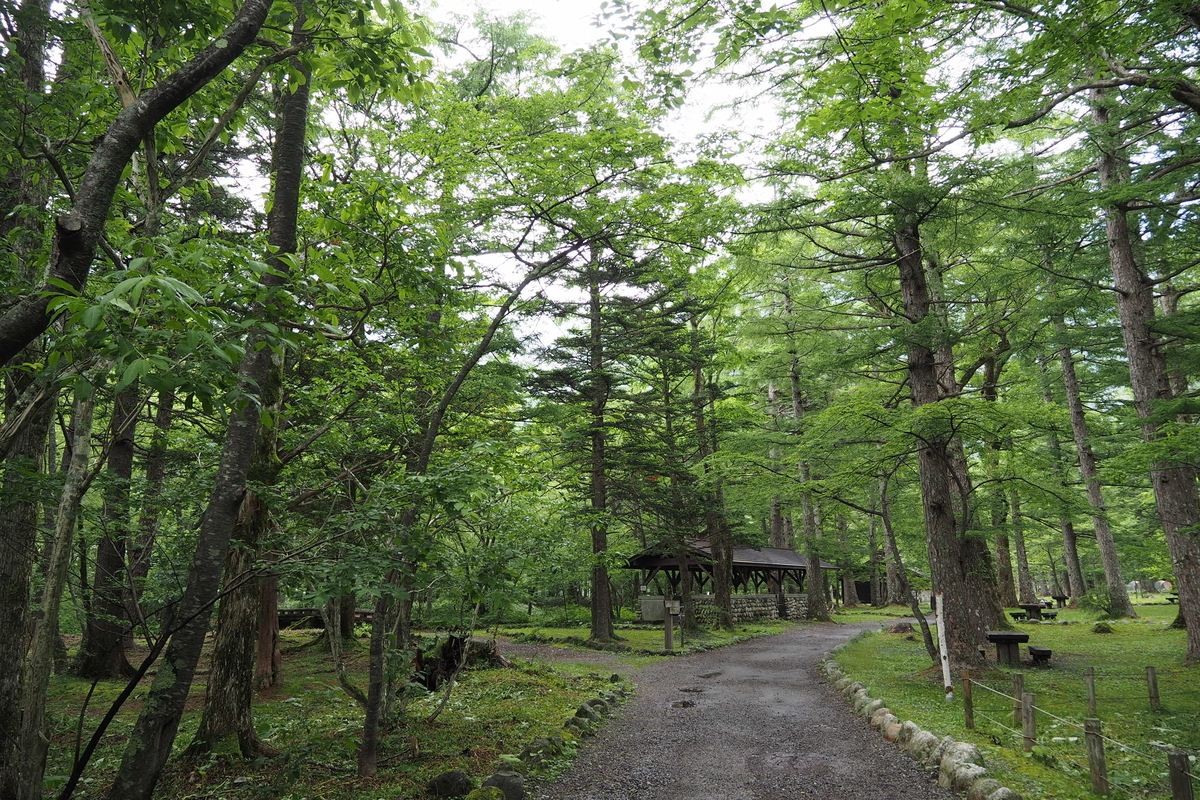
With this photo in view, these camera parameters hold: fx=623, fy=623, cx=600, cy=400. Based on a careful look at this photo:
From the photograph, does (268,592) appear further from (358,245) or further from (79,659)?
(358,245)

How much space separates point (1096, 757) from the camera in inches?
188

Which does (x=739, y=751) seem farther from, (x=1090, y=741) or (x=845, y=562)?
(x=845, y=562)

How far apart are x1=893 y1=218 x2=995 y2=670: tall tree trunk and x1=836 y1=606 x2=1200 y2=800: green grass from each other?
0.65 meters

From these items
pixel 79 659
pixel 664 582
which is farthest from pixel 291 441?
pixel 664 582

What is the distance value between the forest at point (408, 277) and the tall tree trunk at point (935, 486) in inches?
2.5

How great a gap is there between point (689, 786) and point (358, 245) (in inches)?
212

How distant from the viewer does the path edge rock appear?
4.80 metres

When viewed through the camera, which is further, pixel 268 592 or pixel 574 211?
pixel 268 592

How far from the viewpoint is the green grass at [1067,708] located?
16.8 feet

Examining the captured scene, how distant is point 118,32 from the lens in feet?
10.8

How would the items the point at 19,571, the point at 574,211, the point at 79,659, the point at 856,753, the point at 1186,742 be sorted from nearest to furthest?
the point at 19,571
the point at 1186,742
the point at 856,753
the point at 574,211
the point at 79,659

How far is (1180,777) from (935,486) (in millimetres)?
6308

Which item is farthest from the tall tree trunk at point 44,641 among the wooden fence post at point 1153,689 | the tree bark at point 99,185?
the wooden fence post at point 1153,689

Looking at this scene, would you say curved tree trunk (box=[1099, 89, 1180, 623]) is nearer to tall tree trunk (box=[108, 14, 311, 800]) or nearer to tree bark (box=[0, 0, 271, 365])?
tall tree trunk (box=[108, 14, 311, 800])
